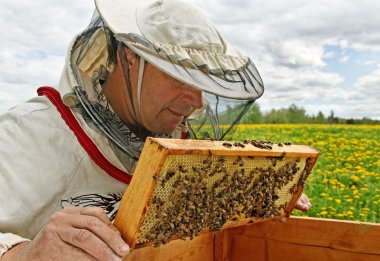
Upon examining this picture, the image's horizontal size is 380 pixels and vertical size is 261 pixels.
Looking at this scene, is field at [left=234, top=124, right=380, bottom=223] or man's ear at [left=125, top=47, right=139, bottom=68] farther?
field at [left=234, top=124, right=380, bottom=223]

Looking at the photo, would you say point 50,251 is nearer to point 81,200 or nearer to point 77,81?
point 81,200

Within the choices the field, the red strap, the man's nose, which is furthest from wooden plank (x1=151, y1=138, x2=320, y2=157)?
the field

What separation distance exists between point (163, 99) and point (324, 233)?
3.95 feet

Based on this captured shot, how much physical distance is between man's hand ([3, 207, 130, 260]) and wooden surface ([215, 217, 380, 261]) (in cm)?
135

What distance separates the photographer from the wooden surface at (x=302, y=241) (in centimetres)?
257

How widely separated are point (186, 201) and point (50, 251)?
560 mm

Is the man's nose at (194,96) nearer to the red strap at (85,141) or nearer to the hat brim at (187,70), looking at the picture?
the hat brim at (187,70)

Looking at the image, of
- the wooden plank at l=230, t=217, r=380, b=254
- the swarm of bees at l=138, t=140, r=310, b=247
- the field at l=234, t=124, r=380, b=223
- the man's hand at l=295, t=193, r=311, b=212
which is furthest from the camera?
the field at l=234, t=124, r=380, b=223

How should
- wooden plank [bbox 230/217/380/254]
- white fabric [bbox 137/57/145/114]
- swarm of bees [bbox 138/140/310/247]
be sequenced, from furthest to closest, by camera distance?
wooden plank [bbox 230/217/380/254] → white fabric [bbox 137/57/145/114] → swarm of bees [bbox 138/140/310/247]

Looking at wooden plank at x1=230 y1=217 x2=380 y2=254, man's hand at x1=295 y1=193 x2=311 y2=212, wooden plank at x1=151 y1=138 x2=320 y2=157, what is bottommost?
wooden plank at x1=230 y1=217 x2=380 y2=254

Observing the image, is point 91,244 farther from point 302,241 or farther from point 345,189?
point 345,189

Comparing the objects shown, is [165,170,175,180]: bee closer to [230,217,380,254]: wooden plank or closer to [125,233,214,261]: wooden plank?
[125,233,214,261]: wooden plank

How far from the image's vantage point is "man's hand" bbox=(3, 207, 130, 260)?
155cm

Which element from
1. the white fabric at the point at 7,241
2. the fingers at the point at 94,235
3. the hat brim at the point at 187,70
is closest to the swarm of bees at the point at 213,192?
the fingers at the point at 94,235
